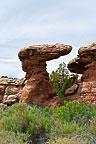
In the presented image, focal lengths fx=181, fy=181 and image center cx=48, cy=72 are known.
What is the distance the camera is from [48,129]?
6098 mm

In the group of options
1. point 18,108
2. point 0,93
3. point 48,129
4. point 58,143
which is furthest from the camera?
point 0,93

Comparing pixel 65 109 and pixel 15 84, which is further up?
pixel 15 84

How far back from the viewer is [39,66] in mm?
20281

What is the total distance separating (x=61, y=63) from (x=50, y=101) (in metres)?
8.31

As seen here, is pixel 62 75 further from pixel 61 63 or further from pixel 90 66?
pixel 90 66

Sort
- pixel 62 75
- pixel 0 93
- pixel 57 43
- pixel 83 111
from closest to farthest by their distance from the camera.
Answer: pixel 83 111 → pixel 57 43 → pixel 62 75 → pixel 0 93

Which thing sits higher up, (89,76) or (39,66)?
(39,66)

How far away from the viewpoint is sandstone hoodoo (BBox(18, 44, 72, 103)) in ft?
61.1

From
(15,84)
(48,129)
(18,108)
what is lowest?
(48,129)

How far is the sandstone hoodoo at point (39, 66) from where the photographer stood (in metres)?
18.6

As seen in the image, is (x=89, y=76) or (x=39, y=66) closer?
(x=89, y=76)

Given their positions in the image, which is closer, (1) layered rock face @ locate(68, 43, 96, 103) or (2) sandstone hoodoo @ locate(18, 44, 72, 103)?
(1) layered rock face @ locate(68, 43, 96, 103)

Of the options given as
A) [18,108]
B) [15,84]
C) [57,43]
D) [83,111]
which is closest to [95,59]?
[57,43]

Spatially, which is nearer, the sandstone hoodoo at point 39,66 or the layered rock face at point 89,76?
the layered rock face at point 89,76
